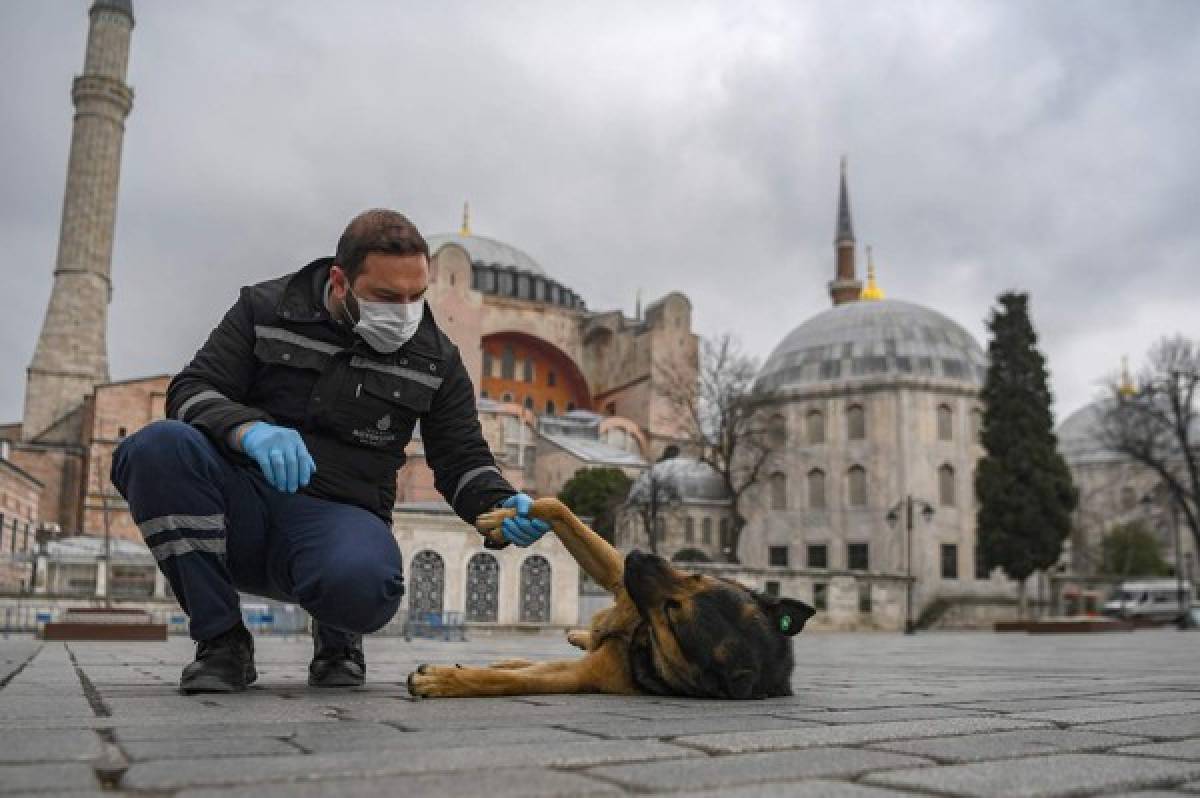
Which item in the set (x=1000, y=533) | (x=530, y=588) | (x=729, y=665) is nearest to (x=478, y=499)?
(x=729, y=665)

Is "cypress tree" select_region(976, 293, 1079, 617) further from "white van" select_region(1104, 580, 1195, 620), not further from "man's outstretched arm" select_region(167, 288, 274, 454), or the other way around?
"man's outstretched arm" select_region(167, 288, 274, 454)

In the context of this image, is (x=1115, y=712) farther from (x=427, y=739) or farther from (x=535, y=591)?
(x=535, y=591)

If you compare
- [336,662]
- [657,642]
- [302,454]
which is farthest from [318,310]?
[657,642]

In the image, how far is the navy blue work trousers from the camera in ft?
9.79

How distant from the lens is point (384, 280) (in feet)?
10.5

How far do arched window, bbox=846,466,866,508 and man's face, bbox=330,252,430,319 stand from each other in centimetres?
3692

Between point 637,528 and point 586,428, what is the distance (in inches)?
586

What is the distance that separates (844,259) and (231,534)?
219 feet

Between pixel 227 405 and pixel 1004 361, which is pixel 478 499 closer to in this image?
pixel 227 405

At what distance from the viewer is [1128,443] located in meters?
29.7

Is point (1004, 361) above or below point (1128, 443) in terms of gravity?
above

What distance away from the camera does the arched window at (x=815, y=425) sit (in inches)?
1572

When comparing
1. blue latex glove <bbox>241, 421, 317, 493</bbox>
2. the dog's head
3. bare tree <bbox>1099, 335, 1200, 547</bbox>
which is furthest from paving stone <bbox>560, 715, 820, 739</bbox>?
bare tree <bbox>1099, 335, 1200, 547</bbox>

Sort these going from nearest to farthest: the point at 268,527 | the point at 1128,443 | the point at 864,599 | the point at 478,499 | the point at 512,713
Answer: the point at 512,713
the point at 268,527
the point at 478,499
the point at 1128,443
the point at 864,599
